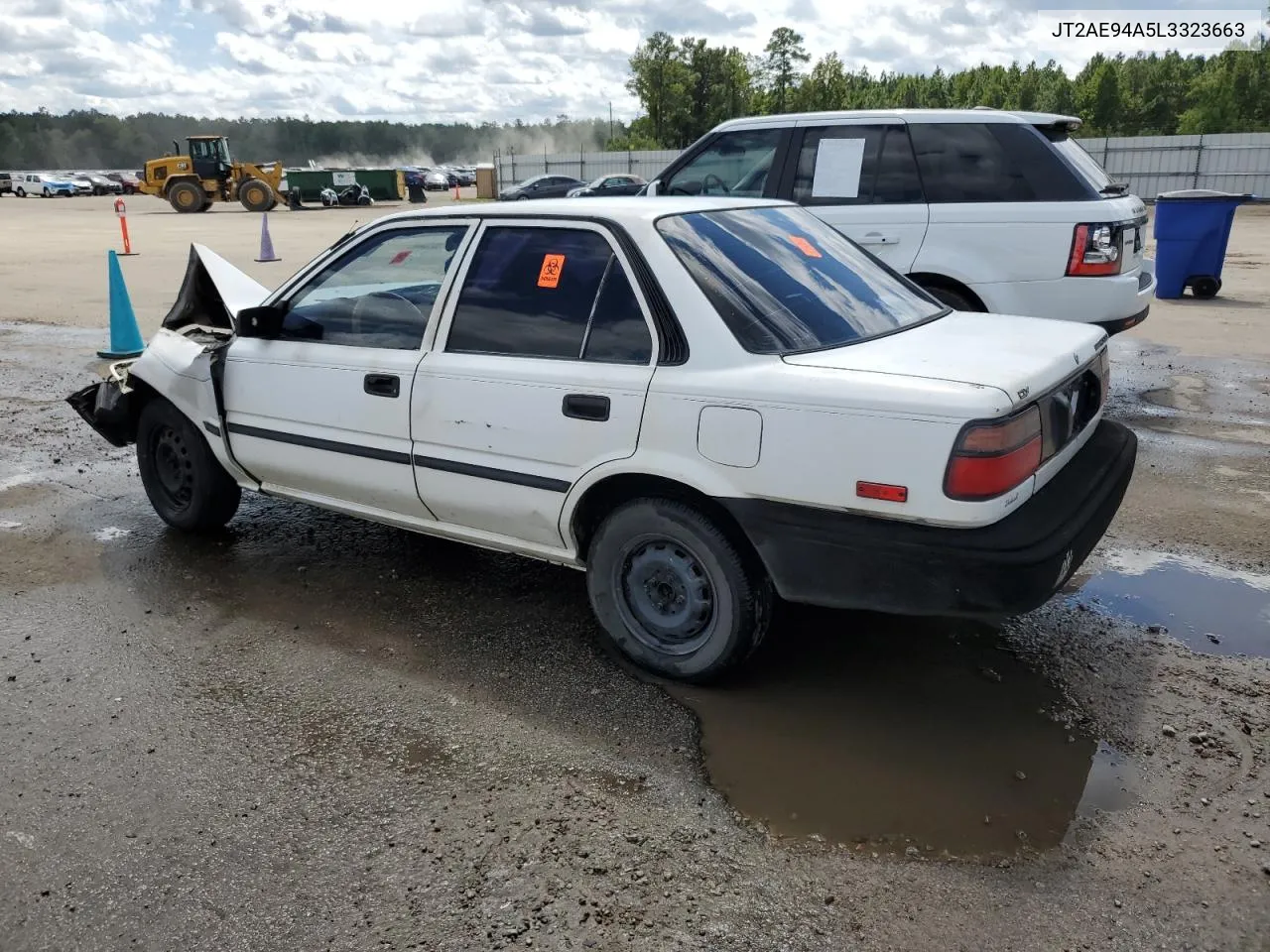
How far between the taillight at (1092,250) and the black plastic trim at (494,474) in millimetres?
4306

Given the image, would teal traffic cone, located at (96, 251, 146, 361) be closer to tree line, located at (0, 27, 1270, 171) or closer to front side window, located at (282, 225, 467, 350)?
front side window, located at (282, 225, 467, 350)

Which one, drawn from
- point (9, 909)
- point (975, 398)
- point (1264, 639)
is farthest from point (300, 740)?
point (1264, 639)

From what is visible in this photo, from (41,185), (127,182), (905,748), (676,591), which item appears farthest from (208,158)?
(905,748)

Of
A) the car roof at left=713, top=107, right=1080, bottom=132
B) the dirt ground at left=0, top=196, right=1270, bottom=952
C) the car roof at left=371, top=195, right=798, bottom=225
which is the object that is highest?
the car roof at left=713, top=107, right=1080, bottom=132

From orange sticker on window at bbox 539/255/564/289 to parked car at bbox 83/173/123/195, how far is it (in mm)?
64274

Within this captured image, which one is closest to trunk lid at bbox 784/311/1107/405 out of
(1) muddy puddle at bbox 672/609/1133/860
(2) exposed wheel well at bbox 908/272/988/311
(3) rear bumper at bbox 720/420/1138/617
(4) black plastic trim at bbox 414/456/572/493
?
(3) rear bumper at bbox 720/420/1138/617

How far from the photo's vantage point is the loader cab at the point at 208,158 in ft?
128

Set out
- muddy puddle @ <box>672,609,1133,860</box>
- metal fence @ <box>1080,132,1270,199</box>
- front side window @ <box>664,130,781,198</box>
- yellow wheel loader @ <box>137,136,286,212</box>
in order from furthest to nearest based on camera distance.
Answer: yellow wheel loader @ <box>137,136,286,212</box>, metal fence @ <box>1080,132,1270,199</box>, front side window @ <box>664,130,781,198</box>, muddy puddle @ <box>672,609,1133,860</box>

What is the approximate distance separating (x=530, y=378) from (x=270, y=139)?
163133 millimetres

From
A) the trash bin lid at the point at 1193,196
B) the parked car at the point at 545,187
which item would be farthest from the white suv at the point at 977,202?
the parked car at the point at 545,187

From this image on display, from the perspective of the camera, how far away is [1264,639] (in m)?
3.78

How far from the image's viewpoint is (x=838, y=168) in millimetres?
7164

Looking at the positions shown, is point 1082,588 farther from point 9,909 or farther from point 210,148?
point 210,148

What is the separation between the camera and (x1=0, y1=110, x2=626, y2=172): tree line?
410 ft
